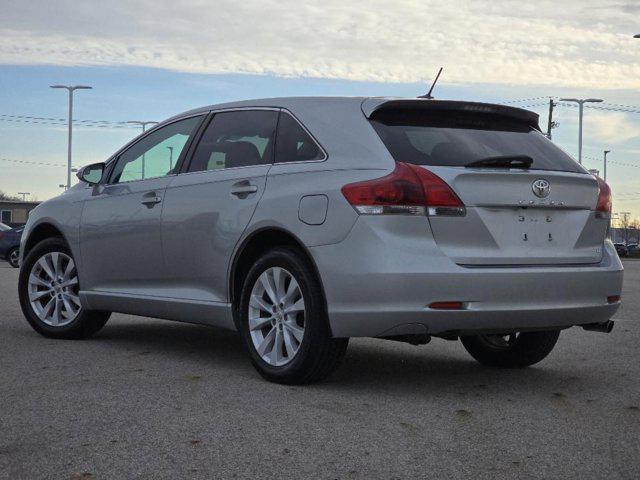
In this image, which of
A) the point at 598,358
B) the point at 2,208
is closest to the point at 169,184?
the point at 598,358

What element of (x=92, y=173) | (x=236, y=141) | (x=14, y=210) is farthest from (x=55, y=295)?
(x=14, y=210)

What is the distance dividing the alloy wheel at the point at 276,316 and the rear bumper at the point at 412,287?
0.35m

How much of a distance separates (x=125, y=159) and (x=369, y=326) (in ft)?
10.6

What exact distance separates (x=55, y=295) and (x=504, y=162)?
420 centimetres

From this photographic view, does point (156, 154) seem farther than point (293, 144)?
Yes

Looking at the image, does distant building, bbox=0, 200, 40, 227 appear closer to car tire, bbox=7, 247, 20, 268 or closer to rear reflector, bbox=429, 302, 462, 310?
car tire, bbox=7, 247, 20, 268

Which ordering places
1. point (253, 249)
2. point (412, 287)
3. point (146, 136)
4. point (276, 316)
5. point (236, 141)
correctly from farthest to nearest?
1. point (146, 136)
2. point (236, 141)
3. point (253, 249)
4. point (276, 316)
5. point (412, 287)

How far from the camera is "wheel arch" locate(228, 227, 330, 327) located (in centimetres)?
615

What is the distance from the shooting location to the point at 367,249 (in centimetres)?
561

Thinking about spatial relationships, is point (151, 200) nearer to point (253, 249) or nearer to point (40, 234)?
point (253, 249)

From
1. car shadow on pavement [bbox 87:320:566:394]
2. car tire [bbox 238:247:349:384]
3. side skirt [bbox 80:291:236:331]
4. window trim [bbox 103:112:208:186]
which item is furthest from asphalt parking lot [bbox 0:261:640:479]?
window trim [bbox 103:112:208:186]

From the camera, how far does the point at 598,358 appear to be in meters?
7.68

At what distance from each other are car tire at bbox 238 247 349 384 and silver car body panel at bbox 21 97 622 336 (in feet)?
0.46

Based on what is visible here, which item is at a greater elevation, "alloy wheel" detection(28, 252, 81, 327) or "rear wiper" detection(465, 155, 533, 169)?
"rear wiper" detection(465, 155, 533, 169)
